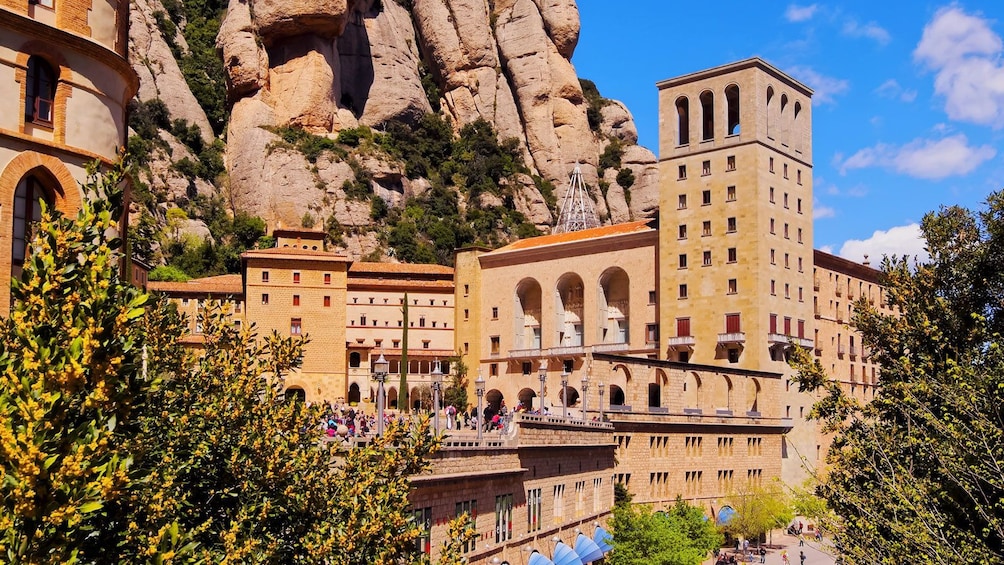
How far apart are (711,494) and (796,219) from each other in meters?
19.2

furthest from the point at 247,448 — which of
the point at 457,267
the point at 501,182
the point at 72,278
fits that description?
the point at 501,182

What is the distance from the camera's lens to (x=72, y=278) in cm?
980

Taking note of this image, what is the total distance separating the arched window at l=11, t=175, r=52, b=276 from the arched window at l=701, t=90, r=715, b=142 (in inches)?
2125

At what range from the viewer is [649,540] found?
42.7 m

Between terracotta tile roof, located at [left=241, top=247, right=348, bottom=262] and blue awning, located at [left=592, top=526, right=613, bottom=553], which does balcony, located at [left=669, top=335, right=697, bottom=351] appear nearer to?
terracotta tile roof, located at [left=241, top=247, right=348, bottom=262]

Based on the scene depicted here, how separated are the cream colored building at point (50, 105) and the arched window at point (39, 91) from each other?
0.05 ft

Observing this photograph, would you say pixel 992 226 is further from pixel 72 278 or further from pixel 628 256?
pixel 628 256

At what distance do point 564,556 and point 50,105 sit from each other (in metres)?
24.3

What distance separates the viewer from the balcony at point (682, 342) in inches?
2596

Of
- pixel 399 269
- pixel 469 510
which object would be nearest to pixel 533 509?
Answer: pixel 469 510

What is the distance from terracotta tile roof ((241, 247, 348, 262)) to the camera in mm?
71150

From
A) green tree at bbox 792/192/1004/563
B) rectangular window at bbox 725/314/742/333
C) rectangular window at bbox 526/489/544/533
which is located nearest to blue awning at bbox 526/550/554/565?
rectangular window at bbox 526/489/544/533

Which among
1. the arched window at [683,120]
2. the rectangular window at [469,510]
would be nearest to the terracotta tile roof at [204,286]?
the arched window at [683,120]

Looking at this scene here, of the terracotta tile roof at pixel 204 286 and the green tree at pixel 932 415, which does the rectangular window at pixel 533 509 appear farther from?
the terracotta tile roof at pixel 204 286
